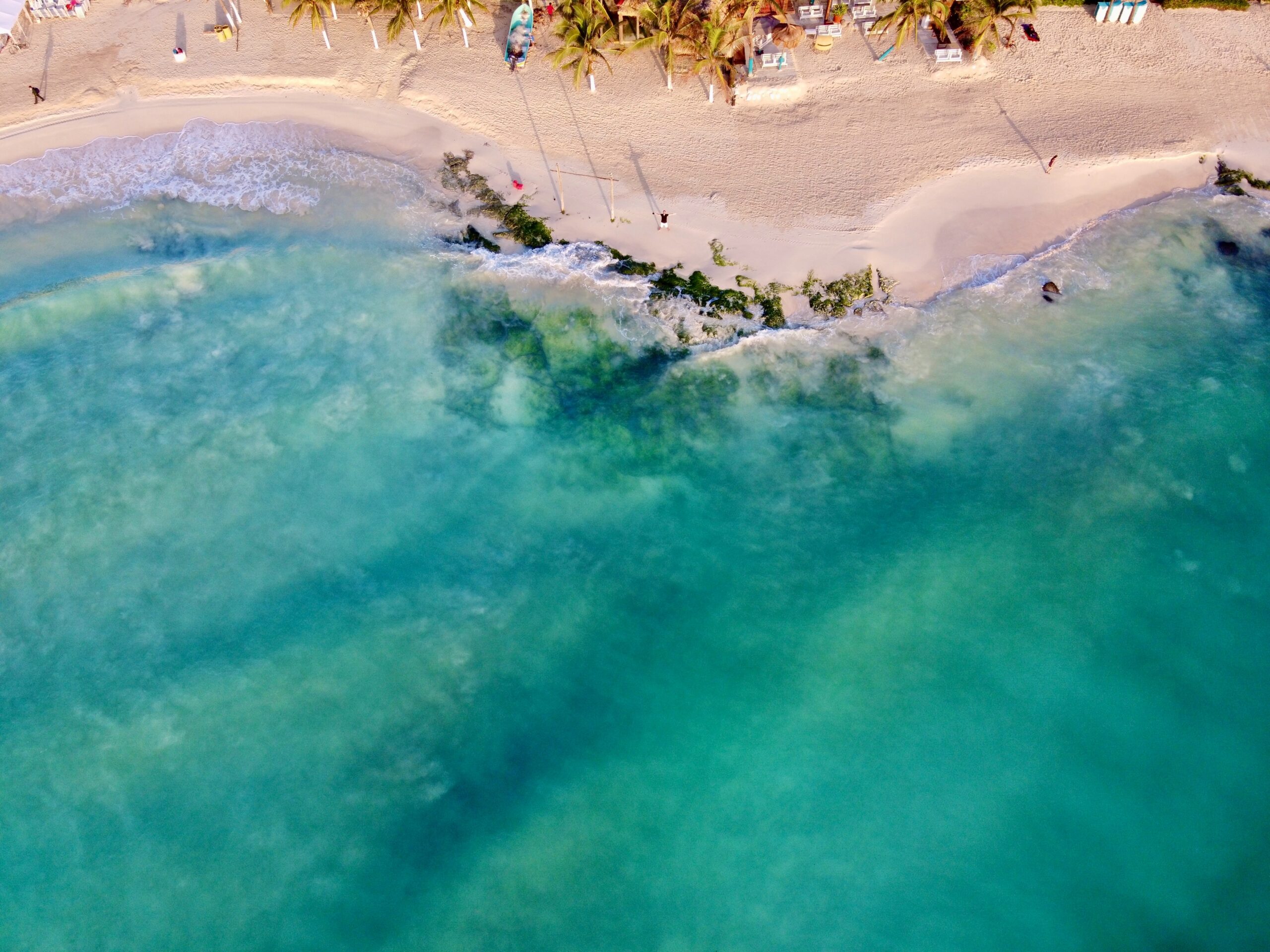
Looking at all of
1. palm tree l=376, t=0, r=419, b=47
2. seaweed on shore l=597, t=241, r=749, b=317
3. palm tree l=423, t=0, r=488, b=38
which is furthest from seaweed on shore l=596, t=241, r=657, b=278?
palm tree l=376, t=0, r=419, b=47

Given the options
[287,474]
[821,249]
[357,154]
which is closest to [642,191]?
[821,249]

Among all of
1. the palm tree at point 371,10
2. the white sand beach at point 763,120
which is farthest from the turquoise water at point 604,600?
the palm tree at point 371,10

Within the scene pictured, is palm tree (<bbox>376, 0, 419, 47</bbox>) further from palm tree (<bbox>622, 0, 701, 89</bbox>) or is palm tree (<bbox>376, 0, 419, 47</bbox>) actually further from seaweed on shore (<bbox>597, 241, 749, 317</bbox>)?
seaweed on shore (<bbox>597, 241, 749, 317</bbox>)

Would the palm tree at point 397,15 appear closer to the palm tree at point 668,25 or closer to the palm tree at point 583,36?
the palm tree at point 583,36

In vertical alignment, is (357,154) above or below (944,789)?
above

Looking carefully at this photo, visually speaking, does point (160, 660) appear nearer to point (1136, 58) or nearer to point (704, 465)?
point (704, 465)

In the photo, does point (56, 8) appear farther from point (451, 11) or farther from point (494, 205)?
point (494, 205)
